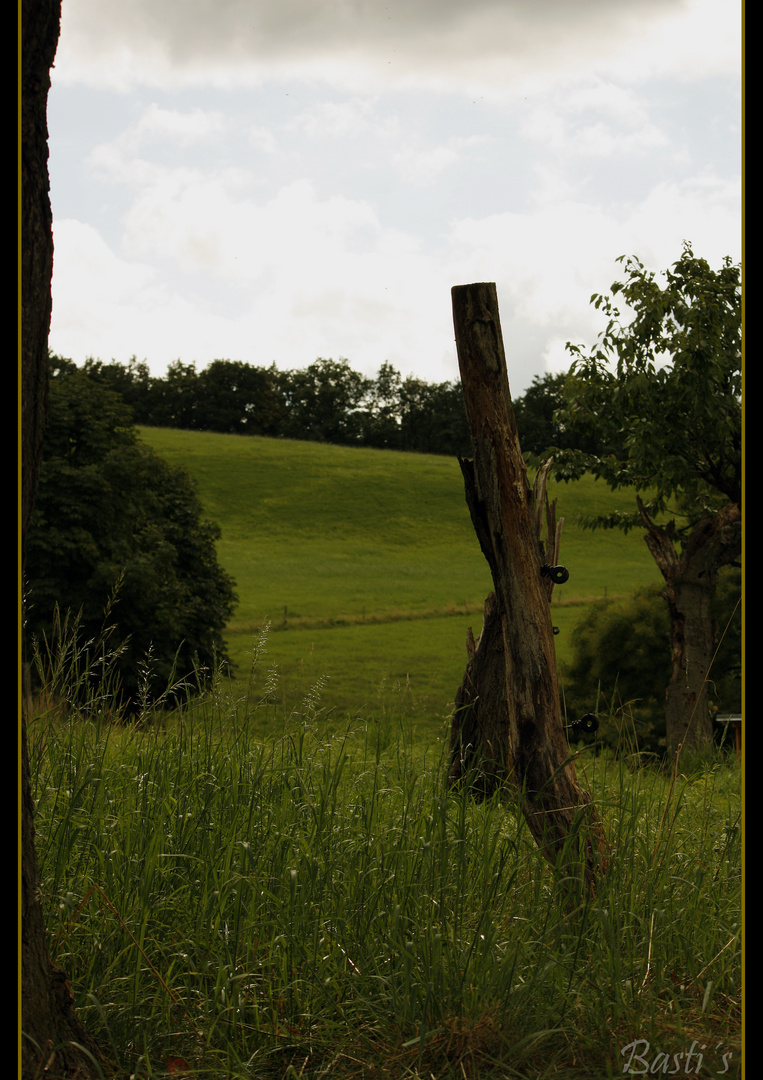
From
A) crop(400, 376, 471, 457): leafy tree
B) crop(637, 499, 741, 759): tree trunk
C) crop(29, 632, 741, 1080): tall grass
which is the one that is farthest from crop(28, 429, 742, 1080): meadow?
crop(400, 376, 471, 457): leafy tree

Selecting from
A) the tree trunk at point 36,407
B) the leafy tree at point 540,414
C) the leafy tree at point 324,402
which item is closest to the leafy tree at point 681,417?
the tree trunk at point 36,407

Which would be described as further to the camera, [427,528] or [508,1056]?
[427,528]

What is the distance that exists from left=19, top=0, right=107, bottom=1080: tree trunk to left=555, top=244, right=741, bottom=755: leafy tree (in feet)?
29.3

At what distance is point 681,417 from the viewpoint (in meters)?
10.6

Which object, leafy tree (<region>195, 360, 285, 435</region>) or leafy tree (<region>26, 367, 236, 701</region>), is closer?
leafy tree (<region>26, 367, 236, 701</region>)

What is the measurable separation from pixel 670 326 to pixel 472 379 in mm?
8139

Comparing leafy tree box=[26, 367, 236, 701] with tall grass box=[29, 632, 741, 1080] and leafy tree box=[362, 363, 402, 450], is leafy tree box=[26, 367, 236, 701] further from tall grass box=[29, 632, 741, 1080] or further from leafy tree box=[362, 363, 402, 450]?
leafy tree box=[362, 363, 402, 450]

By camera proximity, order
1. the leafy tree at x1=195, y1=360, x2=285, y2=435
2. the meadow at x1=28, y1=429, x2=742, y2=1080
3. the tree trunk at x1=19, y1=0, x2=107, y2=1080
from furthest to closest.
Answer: the leafy tree at x1=195, y1=360, x2=285, y2=435, the meadow at x1=28, y1=429, x2=742, y2=1080, the tree trunk at x1=19, y1=0, x2=107, y2=1080

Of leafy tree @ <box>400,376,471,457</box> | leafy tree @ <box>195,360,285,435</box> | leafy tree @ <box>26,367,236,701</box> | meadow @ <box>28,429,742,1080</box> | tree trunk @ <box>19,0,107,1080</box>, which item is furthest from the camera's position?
leafy tree @ <box>195,360,285,435</box>

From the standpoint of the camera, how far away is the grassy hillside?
22.2m

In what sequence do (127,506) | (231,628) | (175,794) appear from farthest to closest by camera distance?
(231,628) → (127,506) → (175,794)
